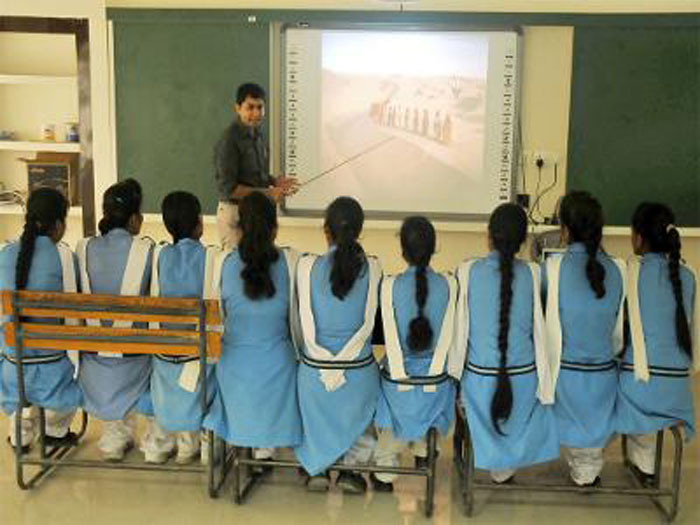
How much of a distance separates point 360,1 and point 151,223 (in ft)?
6.01

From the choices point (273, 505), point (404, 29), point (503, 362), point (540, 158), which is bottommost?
point (273, 505)

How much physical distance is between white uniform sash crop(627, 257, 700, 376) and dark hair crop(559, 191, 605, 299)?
0.13 m

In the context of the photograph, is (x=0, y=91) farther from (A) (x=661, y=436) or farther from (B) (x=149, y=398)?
(A) (x=661, y=436)

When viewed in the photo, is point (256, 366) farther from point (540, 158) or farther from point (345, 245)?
point (540, 158)

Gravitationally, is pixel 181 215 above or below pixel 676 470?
above

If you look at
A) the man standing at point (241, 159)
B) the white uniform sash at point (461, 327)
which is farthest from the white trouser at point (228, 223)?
the white uniform sash at point (461, 327)

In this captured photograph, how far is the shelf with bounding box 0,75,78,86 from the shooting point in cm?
488

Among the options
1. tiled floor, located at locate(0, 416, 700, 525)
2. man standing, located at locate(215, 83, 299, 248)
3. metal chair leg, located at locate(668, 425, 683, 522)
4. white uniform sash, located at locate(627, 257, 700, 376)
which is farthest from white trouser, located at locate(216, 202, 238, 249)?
metal chair leg, located at locate(668, 425, 683, 522)

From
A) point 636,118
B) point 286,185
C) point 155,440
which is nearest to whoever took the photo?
point 155,440

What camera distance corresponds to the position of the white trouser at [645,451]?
2.96 meters

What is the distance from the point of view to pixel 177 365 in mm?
2803

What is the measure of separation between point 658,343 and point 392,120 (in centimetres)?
252

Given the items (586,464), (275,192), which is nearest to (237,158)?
(275,192)

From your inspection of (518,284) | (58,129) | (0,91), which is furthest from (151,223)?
(518,284)
